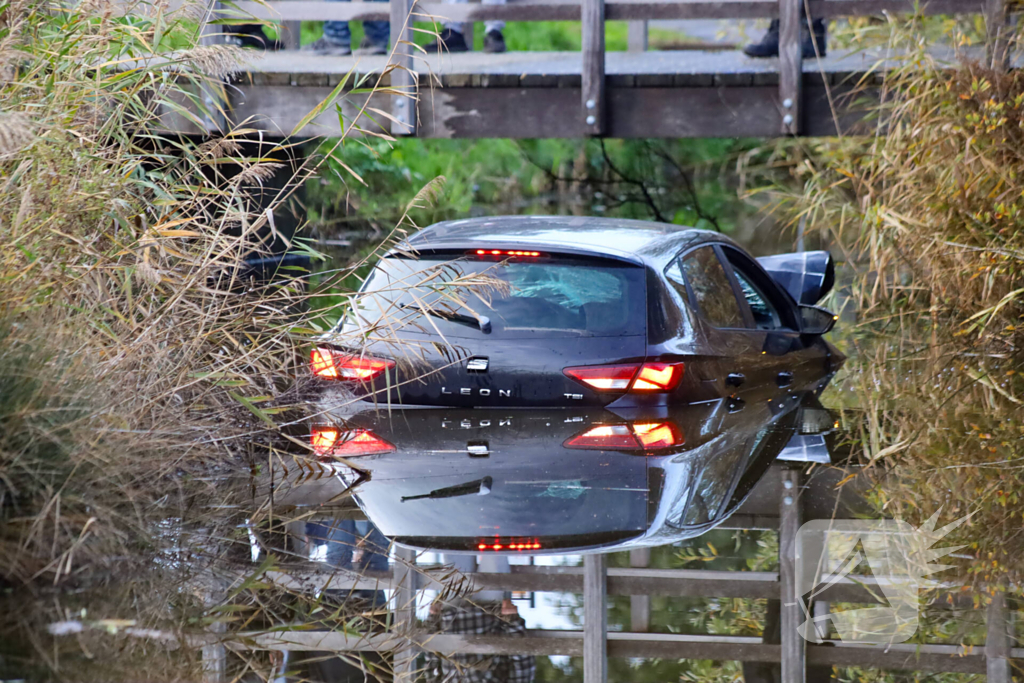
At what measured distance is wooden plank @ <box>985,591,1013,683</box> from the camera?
11.7 ft

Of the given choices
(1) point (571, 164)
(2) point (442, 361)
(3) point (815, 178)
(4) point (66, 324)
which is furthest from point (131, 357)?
(1) point (571, 164)

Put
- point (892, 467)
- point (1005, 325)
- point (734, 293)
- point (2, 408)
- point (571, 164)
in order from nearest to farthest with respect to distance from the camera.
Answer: point (2, 408)
point (892, 467)
point (734, 293)
point (1005, 325)
point (571, 164)

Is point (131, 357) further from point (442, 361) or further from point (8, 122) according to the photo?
point (442, 361)

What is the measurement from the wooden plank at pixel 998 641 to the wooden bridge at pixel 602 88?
7.12 m

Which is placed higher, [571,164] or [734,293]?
[571,164]

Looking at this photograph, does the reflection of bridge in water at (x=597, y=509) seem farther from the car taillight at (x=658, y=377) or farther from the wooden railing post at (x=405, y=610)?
the car taillight at (x=658, y=377)

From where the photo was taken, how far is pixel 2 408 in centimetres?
431

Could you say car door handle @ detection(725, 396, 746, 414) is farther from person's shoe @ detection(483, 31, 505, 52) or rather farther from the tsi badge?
person's shoe @ detection(483, 31, 505, 52)

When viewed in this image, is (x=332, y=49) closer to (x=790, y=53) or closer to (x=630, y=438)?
(x=790, y=53)

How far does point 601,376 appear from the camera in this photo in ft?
20.1

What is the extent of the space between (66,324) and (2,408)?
0.81 meters

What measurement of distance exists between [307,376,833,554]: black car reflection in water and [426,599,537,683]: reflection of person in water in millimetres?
365

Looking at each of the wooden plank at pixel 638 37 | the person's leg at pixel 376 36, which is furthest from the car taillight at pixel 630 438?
the wooden plank at pixel 638 37

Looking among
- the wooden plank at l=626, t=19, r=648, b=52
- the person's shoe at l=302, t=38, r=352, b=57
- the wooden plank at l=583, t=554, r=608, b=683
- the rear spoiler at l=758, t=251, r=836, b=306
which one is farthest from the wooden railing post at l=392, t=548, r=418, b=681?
the wooden plank at l=626, t=19, r=648, b=52
